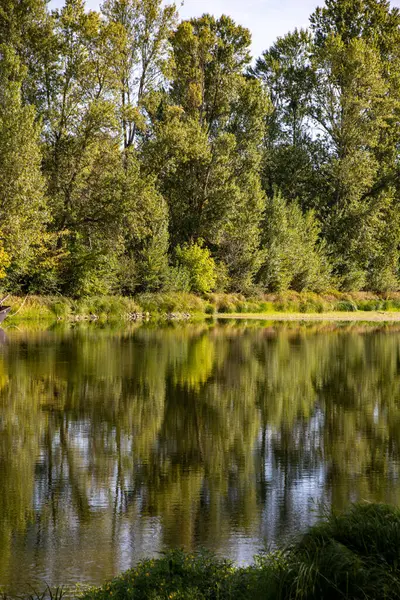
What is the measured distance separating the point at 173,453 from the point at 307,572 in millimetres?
7094

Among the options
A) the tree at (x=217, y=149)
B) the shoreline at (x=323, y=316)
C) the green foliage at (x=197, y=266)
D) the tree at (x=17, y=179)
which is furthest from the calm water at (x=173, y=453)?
the tree at (x=217, y=149)

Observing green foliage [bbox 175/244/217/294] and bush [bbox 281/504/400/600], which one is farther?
green foliage [bbox 175/244/217/294]

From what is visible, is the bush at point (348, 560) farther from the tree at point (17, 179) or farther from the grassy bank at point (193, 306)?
the grassy bank at point (193, 306)

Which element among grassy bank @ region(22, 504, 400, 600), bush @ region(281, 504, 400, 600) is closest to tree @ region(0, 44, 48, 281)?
grassy bank @ region(22, 504, 400, 600)

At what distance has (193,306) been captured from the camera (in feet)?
182

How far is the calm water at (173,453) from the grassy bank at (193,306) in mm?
20300

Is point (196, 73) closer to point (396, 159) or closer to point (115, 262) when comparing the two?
point (115, 262)

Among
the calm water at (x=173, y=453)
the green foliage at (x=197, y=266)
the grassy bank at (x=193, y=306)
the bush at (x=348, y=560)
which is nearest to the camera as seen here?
the bush at (x=348, y=560)

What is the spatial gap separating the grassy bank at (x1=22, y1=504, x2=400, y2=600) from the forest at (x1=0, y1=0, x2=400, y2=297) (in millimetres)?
37907

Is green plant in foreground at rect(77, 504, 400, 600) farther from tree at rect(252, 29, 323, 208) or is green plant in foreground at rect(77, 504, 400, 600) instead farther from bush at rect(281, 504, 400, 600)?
tree at rect(252, 29, 323, 208)

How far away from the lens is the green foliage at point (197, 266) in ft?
188

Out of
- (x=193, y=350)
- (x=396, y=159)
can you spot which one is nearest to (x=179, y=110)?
(x=396, y=159)

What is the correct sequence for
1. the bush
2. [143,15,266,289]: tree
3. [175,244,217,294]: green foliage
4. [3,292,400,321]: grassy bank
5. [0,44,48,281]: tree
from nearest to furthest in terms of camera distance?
1. the bush
2. [0,44,48,281]: tree
3. [3,292,400,321]: grassy bank
4. [175,244,217,294]: green foliage
5. [143,15,266,289]: tree

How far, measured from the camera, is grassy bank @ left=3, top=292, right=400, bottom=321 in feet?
155
